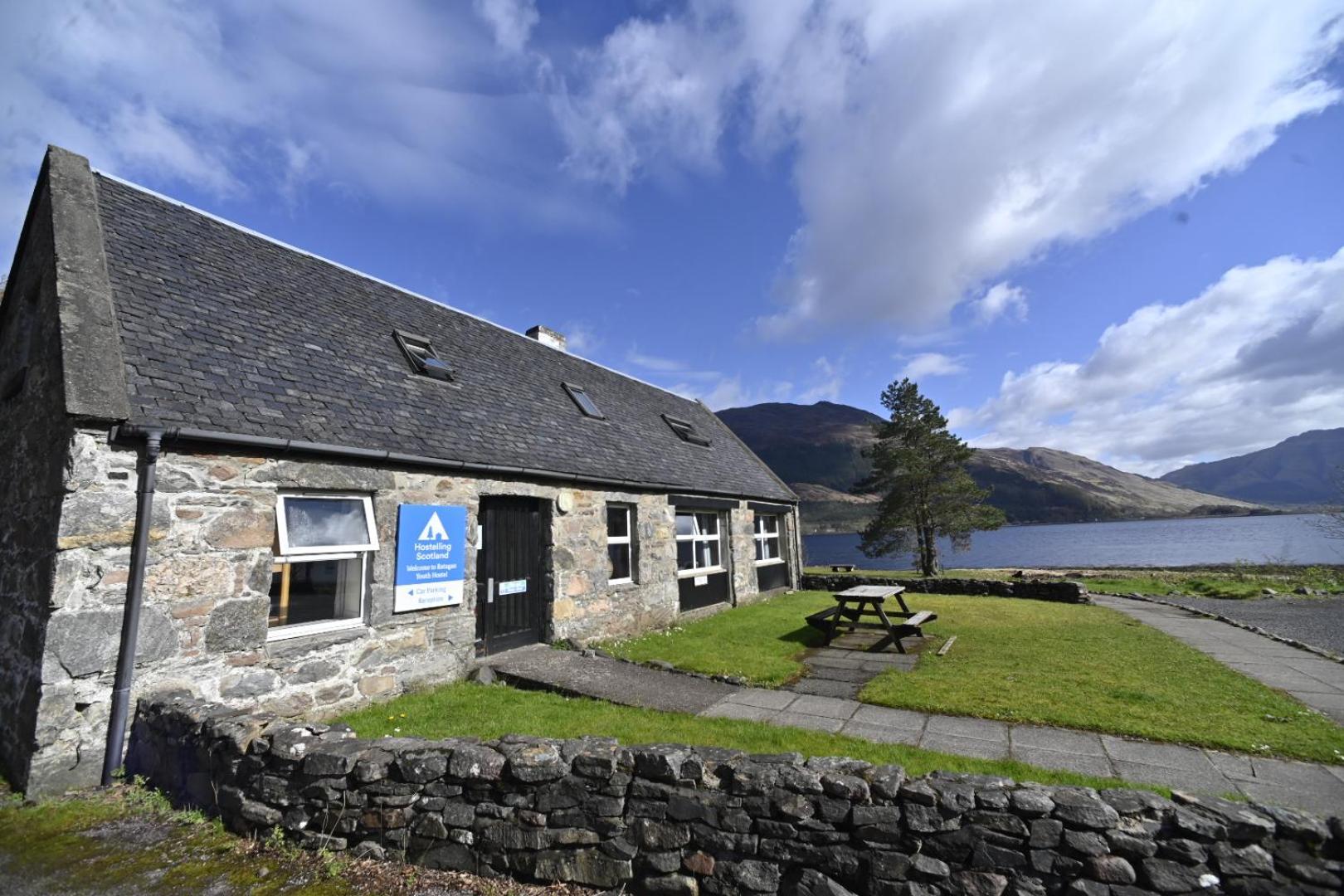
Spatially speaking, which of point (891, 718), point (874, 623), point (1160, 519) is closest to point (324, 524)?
point (891, 718)

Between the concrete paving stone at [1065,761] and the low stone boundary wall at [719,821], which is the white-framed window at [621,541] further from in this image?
the concrete paving stone at [1065,761]

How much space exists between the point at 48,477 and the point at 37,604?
1.21 meters

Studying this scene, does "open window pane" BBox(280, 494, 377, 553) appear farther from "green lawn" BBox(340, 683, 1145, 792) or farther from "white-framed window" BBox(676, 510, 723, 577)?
"white-framed window" BBox(676, 510, 723, 577)

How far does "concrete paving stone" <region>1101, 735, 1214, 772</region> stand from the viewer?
16.2 ft

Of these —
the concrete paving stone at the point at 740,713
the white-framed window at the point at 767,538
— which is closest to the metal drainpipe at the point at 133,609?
the concrete paving stone at the point at 740,713

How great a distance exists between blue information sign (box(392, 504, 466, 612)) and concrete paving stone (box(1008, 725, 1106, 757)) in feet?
22.3

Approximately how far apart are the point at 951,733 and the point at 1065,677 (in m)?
3.02

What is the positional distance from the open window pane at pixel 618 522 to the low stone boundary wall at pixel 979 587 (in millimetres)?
9525

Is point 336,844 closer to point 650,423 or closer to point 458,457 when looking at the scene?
point 458,457

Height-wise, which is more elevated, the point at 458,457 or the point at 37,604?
the point at 458,457

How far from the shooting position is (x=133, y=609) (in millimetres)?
5145

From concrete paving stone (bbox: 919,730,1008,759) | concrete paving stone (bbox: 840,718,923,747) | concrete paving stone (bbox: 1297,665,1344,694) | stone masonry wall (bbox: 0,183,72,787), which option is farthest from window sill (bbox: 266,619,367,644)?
concrete paving stone (bbox: 1297,665,1344,694)

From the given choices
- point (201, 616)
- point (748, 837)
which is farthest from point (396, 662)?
point (748, 837)

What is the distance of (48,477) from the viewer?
547 cm
